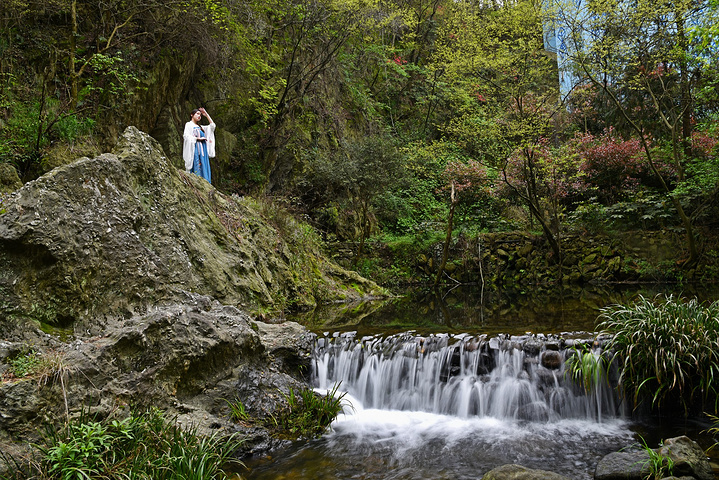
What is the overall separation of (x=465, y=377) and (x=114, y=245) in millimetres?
4953

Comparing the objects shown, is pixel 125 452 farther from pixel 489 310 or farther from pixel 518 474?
pixel 489 310

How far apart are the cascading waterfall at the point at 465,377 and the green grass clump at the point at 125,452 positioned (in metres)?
3.00

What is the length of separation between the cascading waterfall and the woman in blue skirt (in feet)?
20.2

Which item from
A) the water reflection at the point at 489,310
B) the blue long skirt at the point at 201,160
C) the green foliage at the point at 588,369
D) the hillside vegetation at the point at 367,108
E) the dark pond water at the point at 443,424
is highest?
the hillside vegetation at the point at 367,108

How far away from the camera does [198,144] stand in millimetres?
11203

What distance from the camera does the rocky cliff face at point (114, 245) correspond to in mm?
4695

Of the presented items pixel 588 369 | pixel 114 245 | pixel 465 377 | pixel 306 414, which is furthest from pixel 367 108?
pixel 306 414

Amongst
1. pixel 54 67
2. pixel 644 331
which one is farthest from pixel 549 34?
pixel 54 67

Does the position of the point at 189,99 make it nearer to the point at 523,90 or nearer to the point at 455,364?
the point at 523,90

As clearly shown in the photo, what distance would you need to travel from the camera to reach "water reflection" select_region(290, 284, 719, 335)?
28.2 ft

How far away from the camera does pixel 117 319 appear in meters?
5.26

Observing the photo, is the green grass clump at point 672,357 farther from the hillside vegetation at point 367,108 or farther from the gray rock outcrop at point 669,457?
the hillside vegetation at point 367,108

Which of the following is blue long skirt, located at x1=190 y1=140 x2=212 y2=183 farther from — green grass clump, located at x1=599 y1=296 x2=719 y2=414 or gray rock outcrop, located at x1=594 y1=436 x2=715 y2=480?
gray rock outcrop, located at x1=594 y1=436 x2=715 y2=480

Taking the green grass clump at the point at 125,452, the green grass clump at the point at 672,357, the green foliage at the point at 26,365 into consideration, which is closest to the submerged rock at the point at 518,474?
the green grass clump at the point at 672,357
